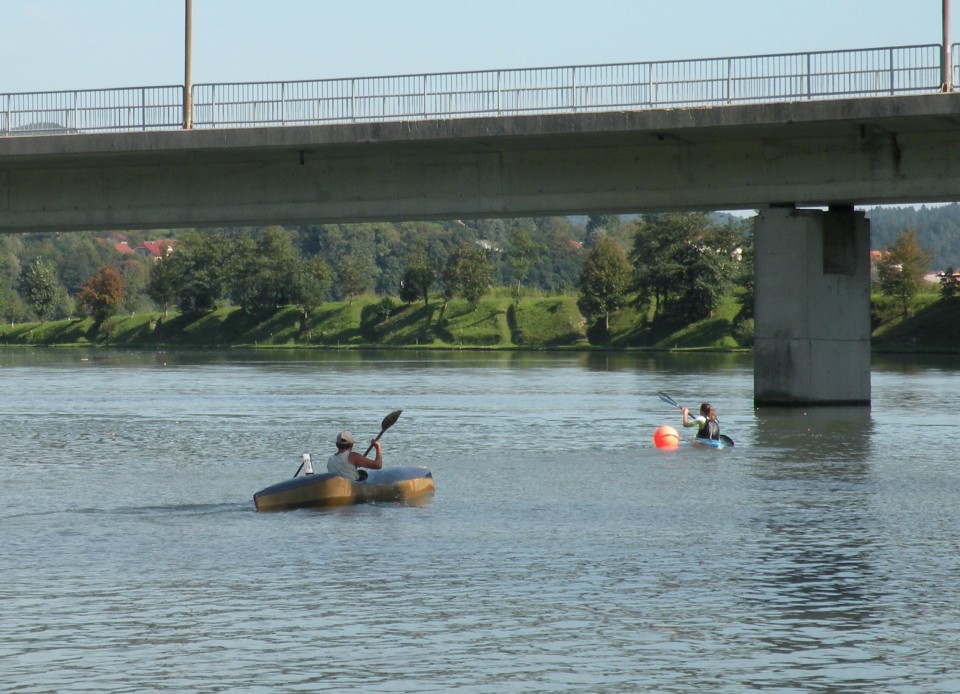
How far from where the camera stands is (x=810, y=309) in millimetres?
42906

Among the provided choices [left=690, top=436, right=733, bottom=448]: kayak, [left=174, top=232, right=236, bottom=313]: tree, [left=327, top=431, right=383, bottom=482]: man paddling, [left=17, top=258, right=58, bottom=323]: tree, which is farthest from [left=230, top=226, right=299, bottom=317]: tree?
[left=327, top=431, right=383, bottom=482]: man paddling

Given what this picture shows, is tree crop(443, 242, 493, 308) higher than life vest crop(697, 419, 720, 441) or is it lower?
higher

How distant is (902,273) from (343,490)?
88.2 metres

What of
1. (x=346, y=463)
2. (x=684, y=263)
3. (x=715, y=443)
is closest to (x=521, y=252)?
(x=684, y=263)

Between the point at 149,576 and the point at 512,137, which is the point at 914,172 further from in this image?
the point at 149,576

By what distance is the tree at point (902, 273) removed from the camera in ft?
348

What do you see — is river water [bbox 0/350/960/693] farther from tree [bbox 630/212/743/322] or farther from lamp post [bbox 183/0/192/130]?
tree [bbox 630/212/743/322]

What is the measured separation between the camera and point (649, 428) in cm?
4028

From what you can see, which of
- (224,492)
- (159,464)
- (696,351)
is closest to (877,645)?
(224,492)

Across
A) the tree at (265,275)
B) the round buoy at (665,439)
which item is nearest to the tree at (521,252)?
the tree at (265,275)

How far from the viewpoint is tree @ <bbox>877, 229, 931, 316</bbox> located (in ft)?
348

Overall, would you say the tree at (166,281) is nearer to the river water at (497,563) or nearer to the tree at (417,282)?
the tree at (417,282)

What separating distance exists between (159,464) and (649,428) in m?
14.5

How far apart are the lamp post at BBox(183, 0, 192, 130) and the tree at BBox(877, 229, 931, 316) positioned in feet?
225
